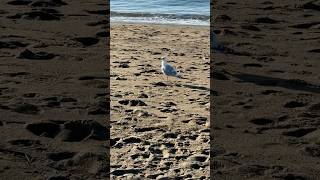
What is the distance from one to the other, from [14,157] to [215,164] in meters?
1.84

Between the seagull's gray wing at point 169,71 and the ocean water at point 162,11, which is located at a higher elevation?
the ocean water at point 162,11

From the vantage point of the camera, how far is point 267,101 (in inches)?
302

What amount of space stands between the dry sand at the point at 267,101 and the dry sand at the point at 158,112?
21 centimetres

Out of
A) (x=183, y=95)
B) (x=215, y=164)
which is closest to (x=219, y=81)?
(x=183, y=95)

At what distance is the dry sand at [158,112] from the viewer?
18.3 feet

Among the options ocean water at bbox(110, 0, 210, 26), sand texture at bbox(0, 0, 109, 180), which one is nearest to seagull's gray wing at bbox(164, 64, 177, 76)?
sand texture at bbox(0, 0, 109, 180)

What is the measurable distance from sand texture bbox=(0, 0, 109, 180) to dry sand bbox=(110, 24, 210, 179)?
0.23m

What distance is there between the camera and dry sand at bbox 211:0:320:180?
222 inches

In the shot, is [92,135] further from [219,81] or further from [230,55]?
[230,55]

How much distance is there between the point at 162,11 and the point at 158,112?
13.6m

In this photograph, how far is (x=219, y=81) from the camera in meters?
8.72

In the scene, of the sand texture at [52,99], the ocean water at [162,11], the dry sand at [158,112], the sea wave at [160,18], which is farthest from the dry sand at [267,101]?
the ocean water at [162,11]

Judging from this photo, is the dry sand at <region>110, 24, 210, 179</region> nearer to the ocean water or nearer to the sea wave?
the sea wave

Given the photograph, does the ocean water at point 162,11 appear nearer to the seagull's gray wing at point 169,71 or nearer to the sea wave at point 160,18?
the sea wave at point 160,18
